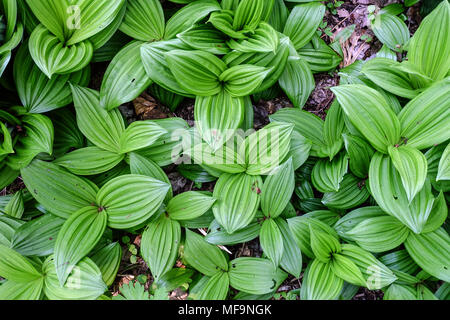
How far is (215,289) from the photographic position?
2.41 m

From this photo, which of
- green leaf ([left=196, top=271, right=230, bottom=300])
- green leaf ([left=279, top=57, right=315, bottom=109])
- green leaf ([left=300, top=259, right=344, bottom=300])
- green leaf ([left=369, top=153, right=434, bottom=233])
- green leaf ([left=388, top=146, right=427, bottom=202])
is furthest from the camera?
green leaf ([left=279, top=57, right=315, bottom=109])

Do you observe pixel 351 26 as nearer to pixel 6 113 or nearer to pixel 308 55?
pixel 308 55

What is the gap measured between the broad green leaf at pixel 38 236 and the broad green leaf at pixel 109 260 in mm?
314

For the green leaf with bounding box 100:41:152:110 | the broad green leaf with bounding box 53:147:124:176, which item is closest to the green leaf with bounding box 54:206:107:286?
the broad green leaf with bounding box 53:147:124:176

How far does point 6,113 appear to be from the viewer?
2316mm

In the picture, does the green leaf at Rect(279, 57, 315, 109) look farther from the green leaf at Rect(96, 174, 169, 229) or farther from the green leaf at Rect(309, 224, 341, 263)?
the green leaf at Rect(96, 174, 169, 229)

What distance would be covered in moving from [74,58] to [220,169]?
1.24 meters

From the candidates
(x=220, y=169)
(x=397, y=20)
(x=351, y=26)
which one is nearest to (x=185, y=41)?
(x=220, y=169)

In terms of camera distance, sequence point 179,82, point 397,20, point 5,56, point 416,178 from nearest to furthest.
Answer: point 416,178, point 5,56, point 179,82, point 397,20

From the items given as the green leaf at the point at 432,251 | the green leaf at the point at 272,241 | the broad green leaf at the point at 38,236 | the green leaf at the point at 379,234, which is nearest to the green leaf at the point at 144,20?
the broad green leaf at the point at 38,236

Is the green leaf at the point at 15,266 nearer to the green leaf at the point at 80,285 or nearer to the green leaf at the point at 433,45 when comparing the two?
the green leaf at the point at 80,285

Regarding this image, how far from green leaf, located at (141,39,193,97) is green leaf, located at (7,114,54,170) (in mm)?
775

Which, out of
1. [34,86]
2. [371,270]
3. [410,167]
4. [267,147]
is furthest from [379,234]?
[34,86]

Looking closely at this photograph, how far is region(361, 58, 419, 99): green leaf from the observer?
95.5 inches
